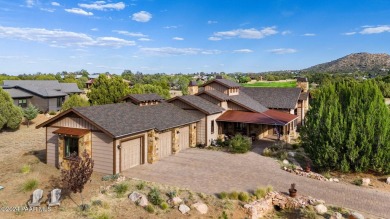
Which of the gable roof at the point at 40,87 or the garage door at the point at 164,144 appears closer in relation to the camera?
the garage door at the point at 164,144

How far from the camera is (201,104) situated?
29141 mm

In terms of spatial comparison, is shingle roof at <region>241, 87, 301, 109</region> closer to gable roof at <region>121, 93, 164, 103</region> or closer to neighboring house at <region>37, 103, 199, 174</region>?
gable roof at <region>121, 93, 164, 103</region>

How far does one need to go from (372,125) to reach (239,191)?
10.4 metres

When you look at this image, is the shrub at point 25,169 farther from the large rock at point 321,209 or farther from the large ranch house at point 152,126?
the large rock at point 321,209

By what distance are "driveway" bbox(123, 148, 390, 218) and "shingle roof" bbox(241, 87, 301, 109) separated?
1282 centimetres

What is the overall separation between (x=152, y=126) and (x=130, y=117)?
1.80 meters

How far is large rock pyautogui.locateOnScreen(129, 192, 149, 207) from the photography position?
1466 cm

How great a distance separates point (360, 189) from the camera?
1795cm

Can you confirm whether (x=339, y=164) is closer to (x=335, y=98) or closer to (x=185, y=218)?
(x=335, y=98)

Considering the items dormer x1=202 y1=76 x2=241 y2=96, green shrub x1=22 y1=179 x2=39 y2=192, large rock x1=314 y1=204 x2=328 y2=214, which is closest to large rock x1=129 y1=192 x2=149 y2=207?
green shrub x1=22 y1=179 x2=39 y2=192

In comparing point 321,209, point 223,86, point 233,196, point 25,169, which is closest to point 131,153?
point 25,169

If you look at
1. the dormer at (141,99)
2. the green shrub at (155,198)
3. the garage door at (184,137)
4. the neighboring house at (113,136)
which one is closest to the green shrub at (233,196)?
the green shrub at (155,198)

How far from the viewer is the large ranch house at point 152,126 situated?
62.5 ft

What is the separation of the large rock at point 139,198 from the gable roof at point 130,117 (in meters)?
4.14
